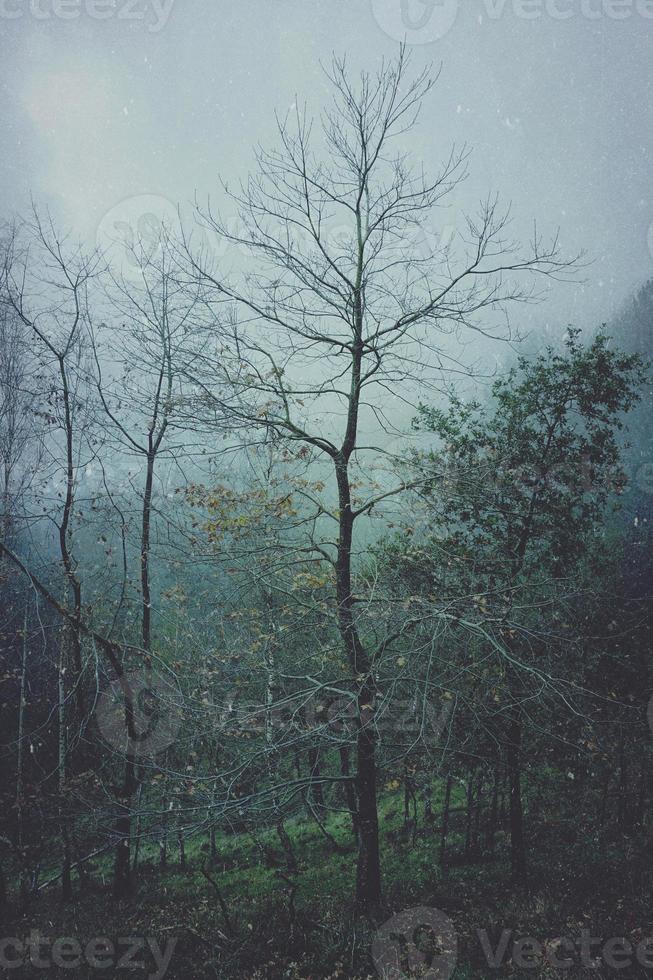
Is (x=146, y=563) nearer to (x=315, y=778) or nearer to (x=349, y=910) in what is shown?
(x=315, y=778)

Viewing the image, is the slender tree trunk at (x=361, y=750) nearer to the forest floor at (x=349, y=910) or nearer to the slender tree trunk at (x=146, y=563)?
the forest floor at (x=349, y=910)

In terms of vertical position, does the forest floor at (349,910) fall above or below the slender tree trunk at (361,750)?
below

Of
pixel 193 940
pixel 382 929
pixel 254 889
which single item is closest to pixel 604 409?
pixel 382 929

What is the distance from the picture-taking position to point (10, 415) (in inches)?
361

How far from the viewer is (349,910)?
659 cm

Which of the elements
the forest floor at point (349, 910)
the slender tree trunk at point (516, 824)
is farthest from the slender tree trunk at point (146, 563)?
the slender tree trunk at point (516, 824)

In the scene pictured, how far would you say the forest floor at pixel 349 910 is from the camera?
18.6ft

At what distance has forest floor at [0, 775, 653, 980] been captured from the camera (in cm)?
568

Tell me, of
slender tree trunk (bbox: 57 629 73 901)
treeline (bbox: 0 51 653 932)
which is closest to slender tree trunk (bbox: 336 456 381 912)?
treeline (bbox: 0 51 653 932)

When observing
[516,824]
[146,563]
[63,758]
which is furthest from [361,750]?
[63,758]

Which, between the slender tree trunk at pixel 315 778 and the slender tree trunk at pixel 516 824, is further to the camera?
the slender tree trunk at pixel 516 824

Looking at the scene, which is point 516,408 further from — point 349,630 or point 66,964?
point 66,964

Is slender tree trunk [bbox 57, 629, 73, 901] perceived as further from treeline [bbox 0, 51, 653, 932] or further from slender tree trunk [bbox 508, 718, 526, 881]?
slender tree trunk [bbox 508, 718, 526, 881]

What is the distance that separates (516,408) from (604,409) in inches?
73.5
